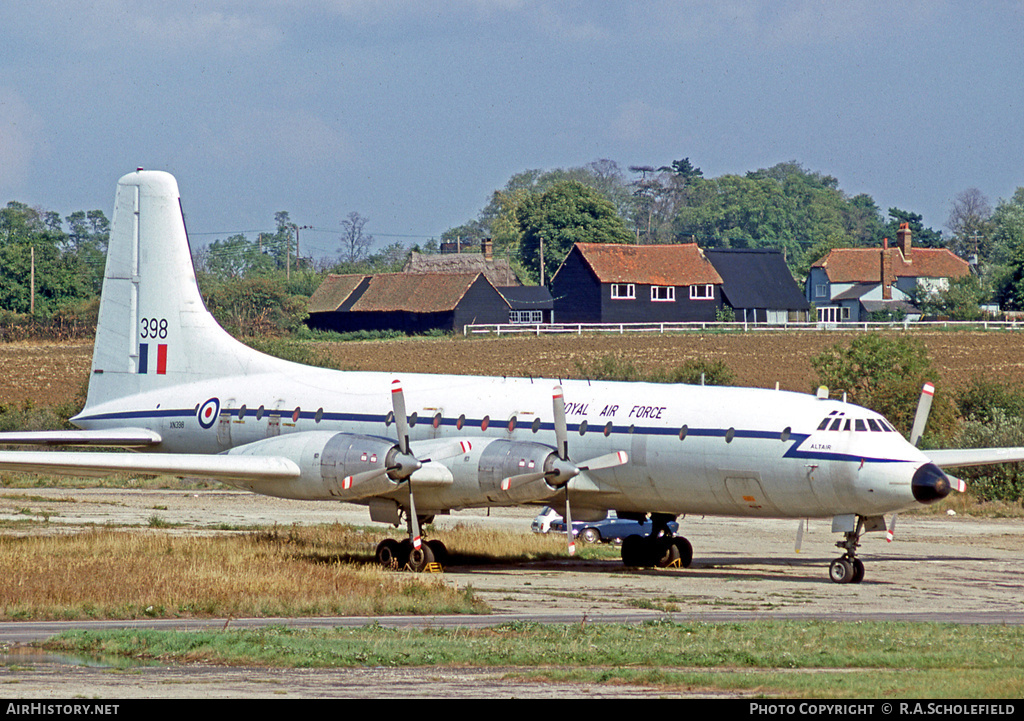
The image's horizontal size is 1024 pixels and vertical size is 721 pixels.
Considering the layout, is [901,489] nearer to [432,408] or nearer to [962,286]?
[432,408]

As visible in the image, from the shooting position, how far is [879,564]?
3084cm

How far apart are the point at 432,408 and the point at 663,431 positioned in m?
5.58

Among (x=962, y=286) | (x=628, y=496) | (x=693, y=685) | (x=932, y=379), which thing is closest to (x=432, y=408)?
(x=628, y=496)

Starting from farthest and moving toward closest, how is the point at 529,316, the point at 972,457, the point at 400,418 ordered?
the point at 529,316 < the point at 972,457 < the point at 400,418

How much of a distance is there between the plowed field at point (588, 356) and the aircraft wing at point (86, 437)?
4047 cm

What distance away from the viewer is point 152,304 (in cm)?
3488

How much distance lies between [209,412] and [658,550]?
11639mm

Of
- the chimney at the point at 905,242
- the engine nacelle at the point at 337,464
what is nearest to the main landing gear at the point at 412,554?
the engine nacelle at the point at 337,464

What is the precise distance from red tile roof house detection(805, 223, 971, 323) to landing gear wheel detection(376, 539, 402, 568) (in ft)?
366

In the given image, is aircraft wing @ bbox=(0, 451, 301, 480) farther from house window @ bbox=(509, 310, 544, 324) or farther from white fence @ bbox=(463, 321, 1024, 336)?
A: house window @ bbox=(509, 310, 544, 324)

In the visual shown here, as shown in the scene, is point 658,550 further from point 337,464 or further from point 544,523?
point 544,523

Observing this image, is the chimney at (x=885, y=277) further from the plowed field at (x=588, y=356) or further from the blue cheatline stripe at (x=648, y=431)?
the blue cheatline stripe at (x=648, y=431)

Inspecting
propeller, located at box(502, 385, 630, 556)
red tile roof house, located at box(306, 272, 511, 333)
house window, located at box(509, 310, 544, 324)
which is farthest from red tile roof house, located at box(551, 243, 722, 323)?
propeller, located at box(502, 385, 630, 556)

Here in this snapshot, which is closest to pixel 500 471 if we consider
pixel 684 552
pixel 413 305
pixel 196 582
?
pixel 684 552
